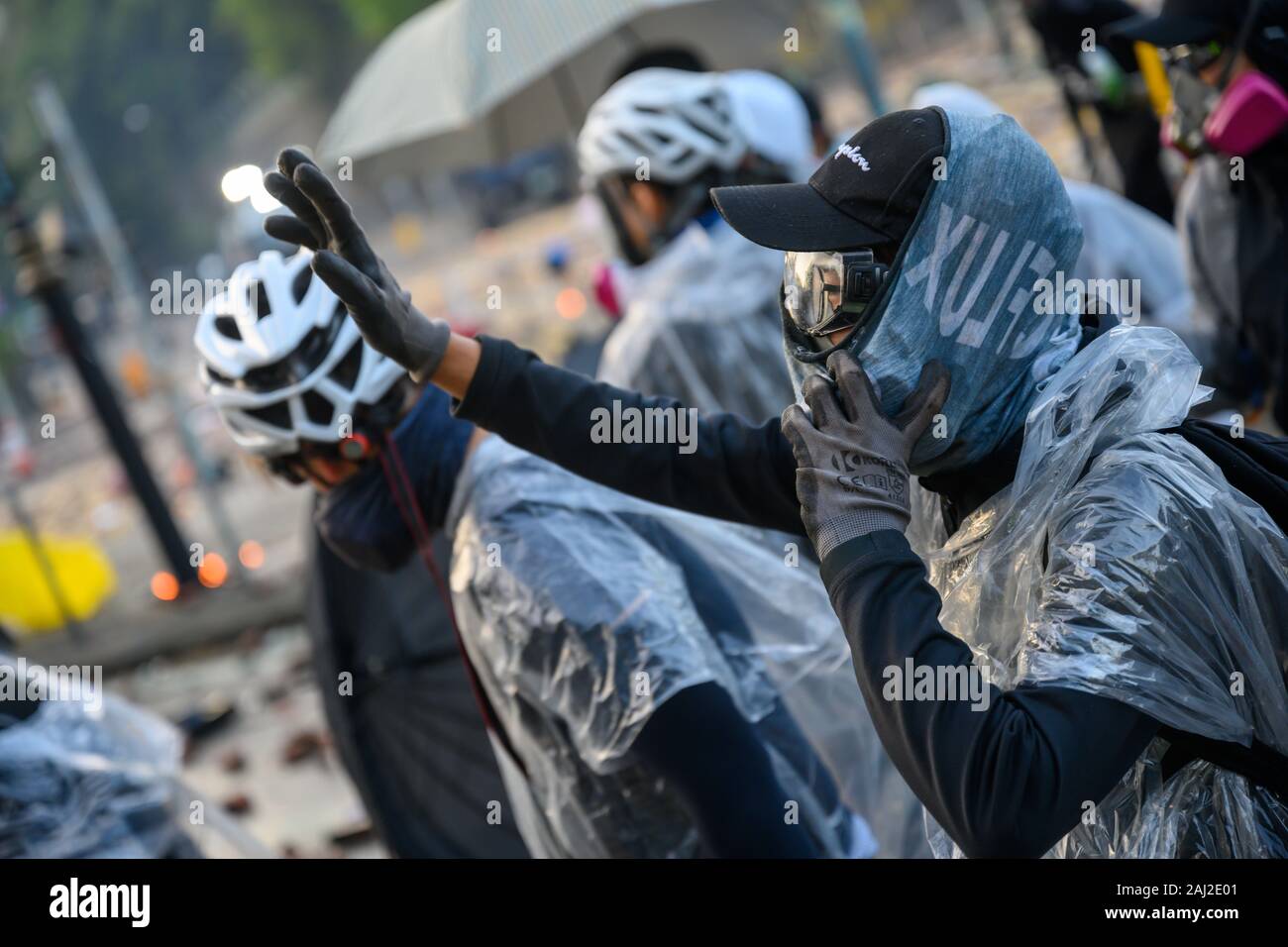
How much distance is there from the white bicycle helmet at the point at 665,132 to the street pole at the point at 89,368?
5.44 meters

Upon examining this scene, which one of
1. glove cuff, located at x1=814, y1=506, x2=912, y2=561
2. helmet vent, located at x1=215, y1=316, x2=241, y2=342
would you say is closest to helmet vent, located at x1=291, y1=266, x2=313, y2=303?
helmet vent, located at x1=215, y1=316, x2=241, y2=342

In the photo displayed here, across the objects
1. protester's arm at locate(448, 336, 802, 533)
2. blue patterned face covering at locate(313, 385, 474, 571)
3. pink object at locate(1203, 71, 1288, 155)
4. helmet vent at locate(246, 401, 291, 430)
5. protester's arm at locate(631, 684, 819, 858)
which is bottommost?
protester's arm at locate(631, 684, 819, 858)

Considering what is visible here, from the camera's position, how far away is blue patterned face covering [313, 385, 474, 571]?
287 centimetres

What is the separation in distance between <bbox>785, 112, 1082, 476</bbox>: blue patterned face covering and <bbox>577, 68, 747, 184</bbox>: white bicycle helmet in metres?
2.75

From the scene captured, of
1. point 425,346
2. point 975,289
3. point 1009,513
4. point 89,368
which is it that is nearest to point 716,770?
point 1009,513

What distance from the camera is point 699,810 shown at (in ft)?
8.15

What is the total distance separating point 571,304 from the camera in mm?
18641

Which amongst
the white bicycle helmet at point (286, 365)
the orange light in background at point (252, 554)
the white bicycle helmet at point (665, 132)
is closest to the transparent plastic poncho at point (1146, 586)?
the white bicycle helmet at point (286, 365)

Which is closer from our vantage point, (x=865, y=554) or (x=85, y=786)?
(x=865, y=554)

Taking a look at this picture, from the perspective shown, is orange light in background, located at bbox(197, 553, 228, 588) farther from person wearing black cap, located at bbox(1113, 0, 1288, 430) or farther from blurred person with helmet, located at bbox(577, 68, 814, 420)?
person wearing black cap, located at bbox(1113, 0, 1288, 430)

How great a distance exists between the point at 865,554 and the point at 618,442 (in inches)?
29.5

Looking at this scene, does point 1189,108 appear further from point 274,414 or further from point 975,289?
point 274,414

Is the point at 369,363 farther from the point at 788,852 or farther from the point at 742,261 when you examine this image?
the point at 742,261

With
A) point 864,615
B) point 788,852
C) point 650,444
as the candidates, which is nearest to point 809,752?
point 788,852
